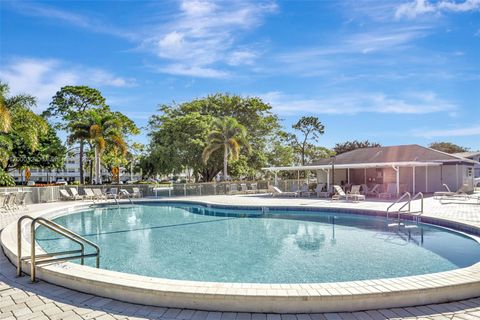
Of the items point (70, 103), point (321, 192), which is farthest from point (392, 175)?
point (70, 103)

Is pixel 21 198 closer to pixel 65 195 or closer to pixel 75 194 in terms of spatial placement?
pixel 65 195

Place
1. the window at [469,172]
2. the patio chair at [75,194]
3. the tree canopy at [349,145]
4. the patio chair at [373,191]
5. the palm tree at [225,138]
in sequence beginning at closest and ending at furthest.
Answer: the patio chair at [75,194], the patio chair at [373,191], the window at [469,172], the palm tree at [225,138], the tree canopy at [349,145]

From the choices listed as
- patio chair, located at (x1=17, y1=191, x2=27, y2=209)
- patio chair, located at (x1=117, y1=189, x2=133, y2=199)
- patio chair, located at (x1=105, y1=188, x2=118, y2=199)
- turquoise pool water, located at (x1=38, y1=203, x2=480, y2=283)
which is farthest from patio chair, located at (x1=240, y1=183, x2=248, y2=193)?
patio chair, located at (x1=17, y1=191, x2=27, y2=209)

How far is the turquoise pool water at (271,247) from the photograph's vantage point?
20.9ft

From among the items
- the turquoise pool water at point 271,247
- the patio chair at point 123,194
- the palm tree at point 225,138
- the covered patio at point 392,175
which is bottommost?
the turquoise pool water at point 271,247

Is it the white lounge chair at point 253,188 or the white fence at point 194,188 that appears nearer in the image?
the white fence at point 194,188

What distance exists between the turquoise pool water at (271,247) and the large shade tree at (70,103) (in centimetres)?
2334

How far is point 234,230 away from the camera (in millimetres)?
10719

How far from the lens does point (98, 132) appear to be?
913 inches

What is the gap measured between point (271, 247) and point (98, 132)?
1873 cm

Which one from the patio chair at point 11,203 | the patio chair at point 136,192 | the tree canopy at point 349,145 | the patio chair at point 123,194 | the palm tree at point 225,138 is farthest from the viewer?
the tree canopy at point 349,145

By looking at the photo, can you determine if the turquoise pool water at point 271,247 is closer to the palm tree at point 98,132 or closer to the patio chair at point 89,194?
the patio chair at point 89,194

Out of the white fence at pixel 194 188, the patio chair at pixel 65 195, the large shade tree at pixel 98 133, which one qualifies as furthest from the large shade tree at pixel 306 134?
the patio chair at pixel 65 195

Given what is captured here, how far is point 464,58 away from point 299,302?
58.6 ft
